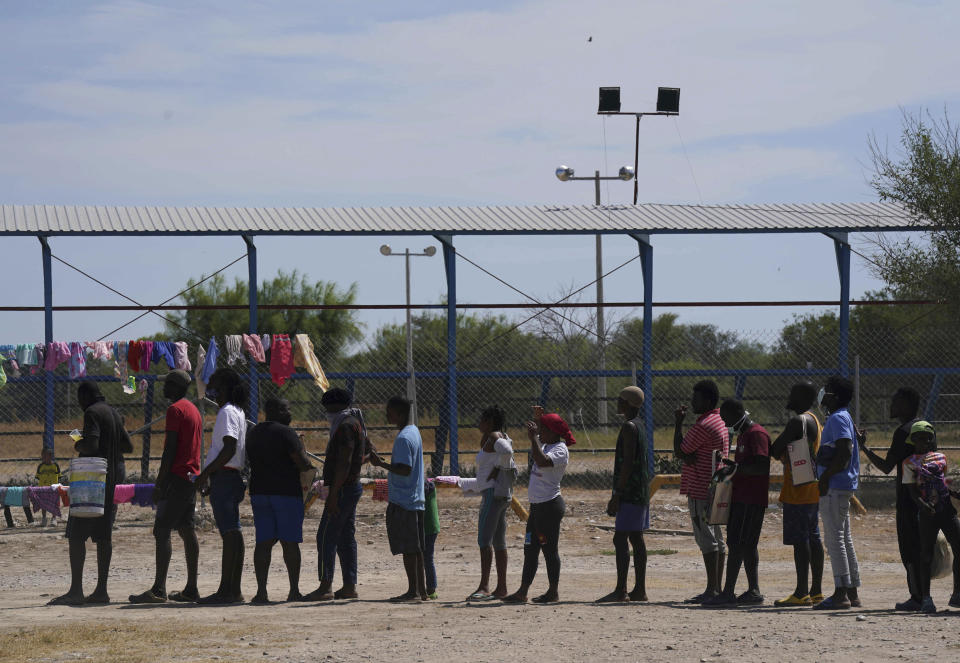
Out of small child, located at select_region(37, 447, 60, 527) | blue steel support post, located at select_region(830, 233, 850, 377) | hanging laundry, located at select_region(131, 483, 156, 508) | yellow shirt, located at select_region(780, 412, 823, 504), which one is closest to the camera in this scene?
yellow shirt, located at select_region(780, 412, 823, 504)

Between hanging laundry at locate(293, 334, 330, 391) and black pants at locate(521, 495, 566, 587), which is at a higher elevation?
hanging laundry at locate(293, 334, 330, 391)

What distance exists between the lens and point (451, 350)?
14922 mm

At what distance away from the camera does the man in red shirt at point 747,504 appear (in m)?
8.53

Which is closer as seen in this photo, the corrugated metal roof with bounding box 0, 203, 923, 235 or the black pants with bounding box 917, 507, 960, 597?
the black pants with bounding box 917, 507, 960, 597

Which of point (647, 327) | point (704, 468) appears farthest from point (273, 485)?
point (647, 327)

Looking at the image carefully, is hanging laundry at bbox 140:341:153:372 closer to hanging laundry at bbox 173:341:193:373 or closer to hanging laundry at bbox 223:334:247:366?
hanging laundry at bbox 173:341:193:373

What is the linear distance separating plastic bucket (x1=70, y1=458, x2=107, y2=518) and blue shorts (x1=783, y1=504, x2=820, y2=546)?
4654 mm

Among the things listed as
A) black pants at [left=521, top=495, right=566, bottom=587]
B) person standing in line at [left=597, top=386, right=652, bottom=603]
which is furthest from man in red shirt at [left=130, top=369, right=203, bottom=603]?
person standing in line at [left=597, top=386, right=652, bottom=603]

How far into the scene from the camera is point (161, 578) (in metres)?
8.83

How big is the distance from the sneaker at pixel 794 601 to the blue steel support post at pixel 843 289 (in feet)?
22.3

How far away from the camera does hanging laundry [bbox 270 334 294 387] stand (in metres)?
14.6

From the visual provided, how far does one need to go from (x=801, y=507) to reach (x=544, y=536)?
5.71 ft

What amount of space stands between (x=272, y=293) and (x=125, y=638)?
35462 mm

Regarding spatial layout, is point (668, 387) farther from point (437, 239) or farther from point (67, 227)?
point (67, 227)
